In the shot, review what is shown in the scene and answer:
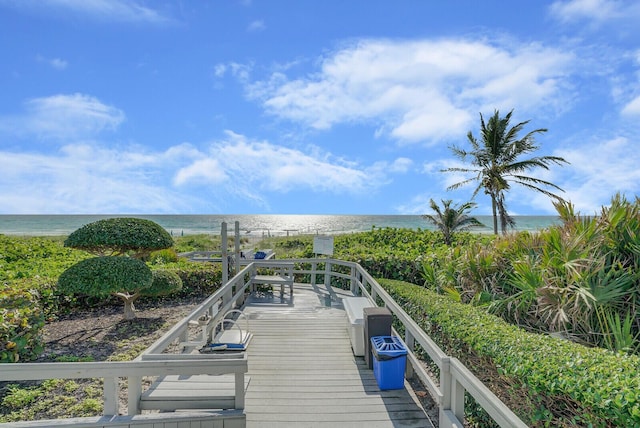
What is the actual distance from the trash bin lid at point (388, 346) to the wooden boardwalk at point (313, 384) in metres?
0.46

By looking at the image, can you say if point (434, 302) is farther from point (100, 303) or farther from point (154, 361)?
point (100, 303)

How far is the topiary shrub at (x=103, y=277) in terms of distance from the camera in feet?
24.5

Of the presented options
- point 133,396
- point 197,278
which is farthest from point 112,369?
→ point 197,278

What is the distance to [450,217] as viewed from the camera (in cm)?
1803

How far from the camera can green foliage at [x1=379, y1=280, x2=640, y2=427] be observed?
2.36 metres

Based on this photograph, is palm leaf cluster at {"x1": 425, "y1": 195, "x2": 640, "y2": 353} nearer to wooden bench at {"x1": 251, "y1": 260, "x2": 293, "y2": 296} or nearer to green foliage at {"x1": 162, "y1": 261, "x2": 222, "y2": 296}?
wooden bench at {"x1": 251, "y1": 260, "x2": 293, "y2": 296}

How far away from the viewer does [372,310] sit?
519cm

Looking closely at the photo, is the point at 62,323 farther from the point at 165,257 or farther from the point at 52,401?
the point at 165,257

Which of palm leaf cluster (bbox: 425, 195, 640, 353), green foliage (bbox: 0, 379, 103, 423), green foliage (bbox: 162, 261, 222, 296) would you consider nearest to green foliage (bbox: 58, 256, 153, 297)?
green foliage (bbox: 0, 379, 103, 423)

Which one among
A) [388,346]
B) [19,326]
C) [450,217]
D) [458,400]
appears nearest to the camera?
[458,400]

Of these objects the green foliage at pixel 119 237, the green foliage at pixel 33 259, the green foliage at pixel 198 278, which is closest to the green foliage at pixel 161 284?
the green foliage at pixel 119 237

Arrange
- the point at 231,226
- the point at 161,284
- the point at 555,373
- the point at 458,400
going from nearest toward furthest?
the point at 555,373
the point at 458,400
the point at 161,284
the point at 231,226

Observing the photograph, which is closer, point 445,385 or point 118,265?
point 445,385

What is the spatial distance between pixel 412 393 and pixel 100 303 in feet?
27.0
